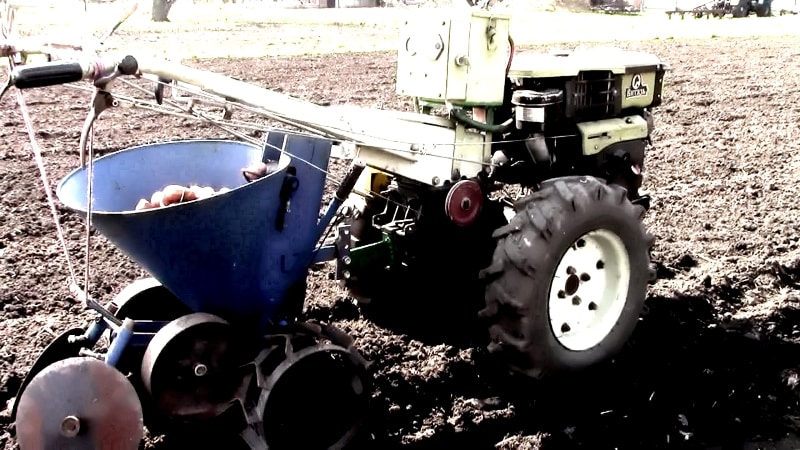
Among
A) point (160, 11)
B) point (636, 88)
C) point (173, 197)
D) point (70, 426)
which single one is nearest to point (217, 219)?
point (173, 197)

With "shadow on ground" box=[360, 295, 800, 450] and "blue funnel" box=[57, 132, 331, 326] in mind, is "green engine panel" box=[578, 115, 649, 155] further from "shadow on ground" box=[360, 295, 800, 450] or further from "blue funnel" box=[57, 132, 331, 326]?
"blue funnel" box=[57, 132, 331, 326]

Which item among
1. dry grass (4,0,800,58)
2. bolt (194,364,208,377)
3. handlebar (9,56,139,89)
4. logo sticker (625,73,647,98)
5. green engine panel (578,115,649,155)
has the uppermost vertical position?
dry grass (4,0,800,58)

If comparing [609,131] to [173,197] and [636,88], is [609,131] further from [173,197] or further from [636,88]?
[173,197]

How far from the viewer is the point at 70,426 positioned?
9.29 feet

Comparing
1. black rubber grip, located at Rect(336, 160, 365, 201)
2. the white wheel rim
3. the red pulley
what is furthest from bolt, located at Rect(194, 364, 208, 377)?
the white wheel rim

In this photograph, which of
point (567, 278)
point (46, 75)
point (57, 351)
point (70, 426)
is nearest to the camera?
point (46, 75)

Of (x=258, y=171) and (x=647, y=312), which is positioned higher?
(x=258, y=171)

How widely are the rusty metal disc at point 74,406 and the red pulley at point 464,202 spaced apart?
1.59 m

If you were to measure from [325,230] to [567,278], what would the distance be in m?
1.10

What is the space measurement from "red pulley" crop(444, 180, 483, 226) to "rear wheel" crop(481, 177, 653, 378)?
286mm

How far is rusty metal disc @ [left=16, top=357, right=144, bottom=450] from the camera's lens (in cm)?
283

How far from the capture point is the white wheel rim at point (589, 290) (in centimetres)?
373

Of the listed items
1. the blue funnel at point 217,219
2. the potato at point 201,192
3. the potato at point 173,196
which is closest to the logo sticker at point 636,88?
the blue funnel at point 217,219

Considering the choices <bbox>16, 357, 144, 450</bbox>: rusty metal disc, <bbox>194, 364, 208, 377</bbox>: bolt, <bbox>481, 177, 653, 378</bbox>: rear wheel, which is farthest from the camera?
<bbox>481, 177, 653, 378</bbox>: rear wheel
